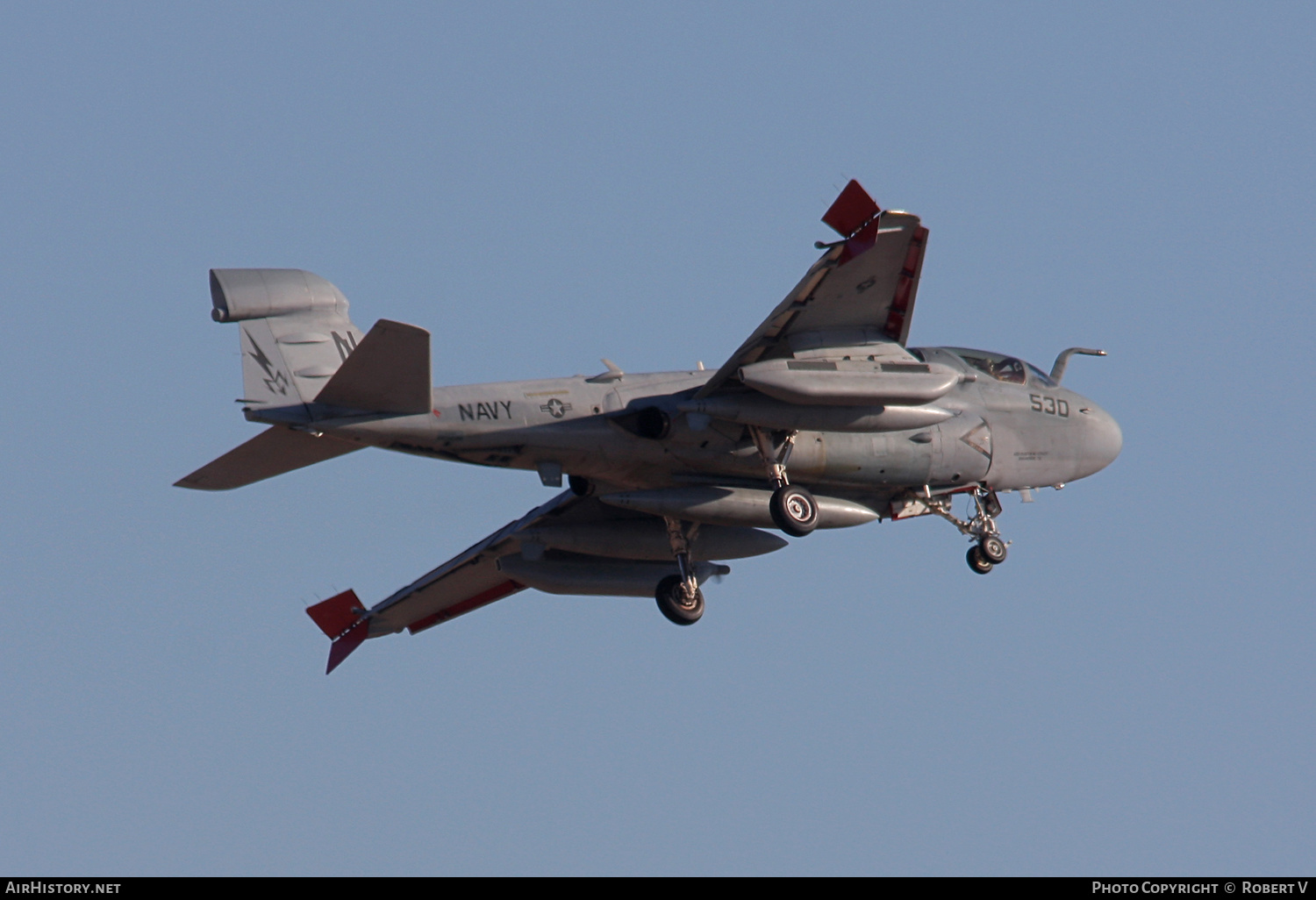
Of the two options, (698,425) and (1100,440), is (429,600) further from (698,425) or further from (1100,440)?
(1100,440)

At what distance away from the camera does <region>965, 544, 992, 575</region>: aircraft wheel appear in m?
30.4

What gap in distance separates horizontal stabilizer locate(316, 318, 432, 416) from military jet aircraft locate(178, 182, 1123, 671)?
0.03 m

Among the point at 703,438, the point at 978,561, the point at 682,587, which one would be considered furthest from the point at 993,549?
the point at 703,438

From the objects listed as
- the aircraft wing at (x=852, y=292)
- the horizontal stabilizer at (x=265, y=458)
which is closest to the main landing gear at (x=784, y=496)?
the aircraft wing at (x=852, y=292)

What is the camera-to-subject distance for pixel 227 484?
87.5 ft

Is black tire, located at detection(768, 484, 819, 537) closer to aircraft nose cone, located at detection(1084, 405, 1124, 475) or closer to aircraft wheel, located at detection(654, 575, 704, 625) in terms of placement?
aircraft wheel, located at detection(654, 575, 704, 625)

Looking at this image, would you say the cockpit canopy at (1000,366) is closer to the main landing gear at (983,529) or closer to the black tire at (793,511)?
the main landing gear at (983,529)

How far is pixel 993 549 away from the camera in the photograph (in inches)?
1199

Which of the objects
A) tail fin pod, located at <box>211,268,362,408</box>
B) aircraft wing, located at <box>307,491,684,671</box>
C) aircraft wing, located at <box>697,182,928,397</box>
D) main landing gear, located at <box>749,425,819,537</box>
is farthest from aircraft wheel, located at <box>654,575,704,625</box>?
tail fin pod, located at <box>211,268,362,408</box>

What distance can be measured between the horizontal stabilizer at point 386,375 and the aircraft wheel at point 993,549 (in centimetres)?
1010

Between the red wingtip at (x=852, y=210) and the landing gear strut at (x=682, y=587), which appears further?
the landing gear strut at (x=682, y=587)

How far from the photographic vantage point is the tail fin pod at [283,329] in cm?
2547

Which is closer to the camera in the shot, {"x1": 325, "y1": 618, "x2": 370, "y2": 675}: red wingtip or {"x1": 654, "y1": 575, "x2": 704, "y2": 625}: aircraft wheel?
{"x1": 654, "y1": 575, "x2": 704, "y2": 625}: aircraft wheel
